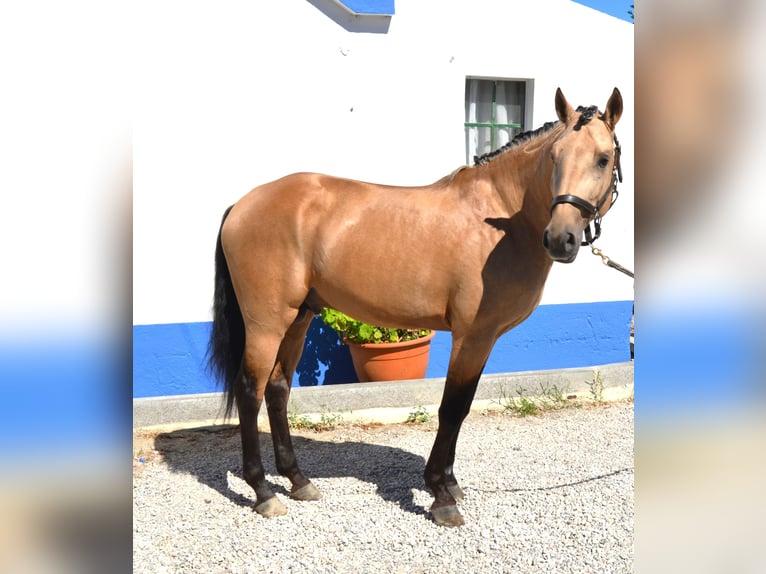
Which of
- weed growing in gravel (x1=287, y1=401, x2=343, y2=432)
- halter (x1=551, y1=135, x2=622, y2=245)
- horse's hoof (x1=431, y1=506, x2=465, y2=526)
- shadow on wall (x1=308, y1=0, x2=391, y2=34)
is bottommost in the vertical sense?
weed growing in gravel (x1=287, y1=401, x2=343, y2=432)

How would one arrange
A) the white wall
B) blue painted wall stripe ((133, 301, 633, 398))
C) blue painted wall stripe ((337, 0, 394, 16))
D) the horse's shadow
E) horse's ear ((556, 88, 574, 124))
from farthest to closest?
1. blue painted wall stripe ((337, 0, 394, 16))
2. blue painted wall stripe ((133, 301, 633, 398))
3. the white wall
4. the horse's shadow
5. horse's ear ((556, 88, 574, 124))

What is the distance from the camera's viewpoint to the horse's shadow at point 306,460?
158 inches

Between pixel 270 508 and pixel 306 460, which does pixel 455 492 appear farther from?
pixel 306 460

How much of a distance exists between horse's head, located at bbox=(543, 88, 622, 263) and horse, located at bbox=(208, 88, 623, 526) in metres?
0.26

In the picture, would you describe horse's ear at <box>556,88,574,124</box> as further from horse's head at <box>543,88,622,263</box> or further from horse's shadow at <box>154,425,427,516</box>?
horse's shadow at <box>154,425,427,516</box>

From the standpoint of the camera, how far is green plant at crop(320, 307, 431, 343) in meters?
5.38

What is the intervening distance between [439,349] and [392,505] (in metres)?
2.40

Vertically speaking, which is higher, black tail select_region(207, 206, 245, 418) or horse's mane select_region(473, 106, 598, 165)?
horse's mane select_region(473, 106, 598, 165)

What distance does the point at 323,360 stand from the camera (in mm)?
5762

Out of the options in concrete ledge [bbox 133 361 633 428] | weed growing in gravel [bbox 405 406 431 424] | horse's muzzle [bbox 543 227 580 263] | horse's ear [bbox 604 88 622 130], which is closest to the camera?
horse's muzzle [bbox 543 227 580 263]

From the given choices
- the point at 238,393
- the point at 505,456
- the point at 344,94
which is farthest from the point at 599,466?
the point at 344,94

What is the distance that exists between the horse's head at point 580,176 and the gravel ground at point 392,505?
4.86 ft

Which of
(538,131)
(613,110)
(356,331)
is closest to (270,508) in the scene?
(356,331)

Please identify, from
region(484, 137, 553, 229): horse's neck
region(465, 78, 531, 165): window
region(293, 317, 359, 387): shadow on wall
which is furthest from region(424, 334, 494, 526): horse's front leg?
region(465, 78, 531, 165): window
